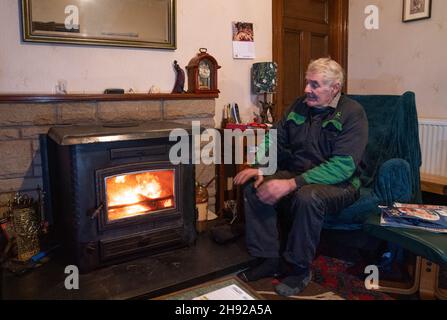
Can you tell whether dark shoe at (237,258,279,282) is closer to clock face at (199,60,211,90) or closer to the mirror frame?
clock face at (199,60,211,90)

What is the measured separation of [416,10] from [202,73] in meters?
1.77

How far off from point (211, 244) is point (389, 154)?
3.72ft

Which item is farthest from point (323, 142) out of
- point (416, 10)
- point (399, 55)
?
point (416, 10)

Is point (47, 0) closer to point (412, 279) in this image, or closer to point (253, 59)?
point (253, 59)

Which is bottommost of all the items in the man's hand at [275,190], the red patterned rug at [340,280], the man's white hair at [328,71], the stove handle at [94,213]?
the red patterned rug at [340,280]

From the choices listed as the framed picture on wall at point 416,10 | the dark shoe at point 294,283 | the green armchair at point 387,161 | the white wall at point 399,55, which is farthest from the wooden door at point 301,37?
the dark shoe at point 294,283

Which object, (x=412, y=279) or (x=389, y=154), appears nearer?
(x=412, y=279)

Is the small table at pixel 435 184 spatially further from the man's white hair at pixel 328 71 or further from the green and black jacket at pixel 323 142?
the man's white hair at pixel 328 71

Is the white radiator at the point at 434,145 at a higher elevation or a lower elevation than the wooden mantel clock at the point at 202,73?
lower

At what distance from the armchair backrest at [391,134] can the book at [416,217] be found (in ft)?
1.01

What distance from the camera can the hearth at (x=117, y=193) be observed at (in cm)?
166

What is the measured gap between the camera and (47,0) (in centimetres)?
195
